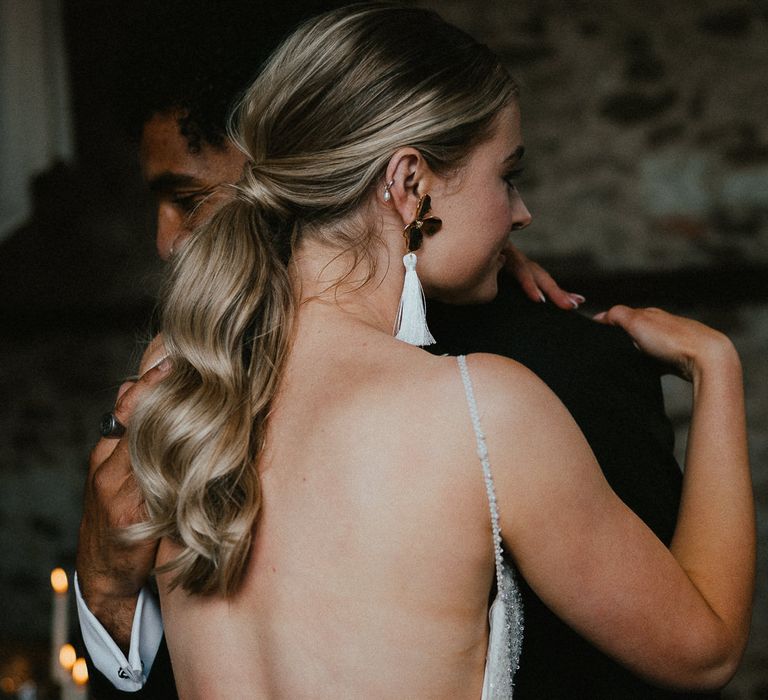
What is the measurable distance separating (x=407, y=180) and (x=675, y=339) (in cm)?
63

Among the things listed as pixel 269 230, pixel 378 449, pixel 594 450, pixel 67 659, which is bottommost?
pixel 67 659

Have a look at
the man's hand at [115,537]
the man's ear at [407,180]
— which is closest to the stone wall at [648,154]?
the man's hand at [115,537]

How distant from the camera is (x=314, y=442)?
1135 millimetres

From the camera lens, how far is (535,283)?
1.84m

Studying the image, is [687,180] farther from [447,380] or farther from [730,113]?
[447,380]

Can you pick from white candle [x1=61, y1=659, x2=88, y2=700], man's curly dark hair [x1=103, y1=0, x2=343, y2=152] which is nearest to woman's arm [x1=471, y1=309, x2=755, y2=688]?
white candle [x1=61, y1=659, x2=88, y2=700]

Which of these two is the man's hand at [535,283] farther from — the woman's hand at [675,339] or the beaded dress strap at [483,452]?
the beaded dress strap at [483,452]

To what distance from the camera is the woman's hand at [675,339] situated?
1534 mm

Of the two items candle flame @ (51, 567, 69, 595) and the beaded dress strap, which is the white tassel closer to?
the beaded dress strap

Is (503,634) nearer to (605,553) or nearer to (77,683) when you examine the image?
(605,553)

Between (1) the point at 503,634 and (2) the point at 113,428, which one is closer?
(1) the point at 503,634

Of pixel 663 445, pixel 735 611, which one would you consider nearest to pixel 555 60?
pixel 663 445

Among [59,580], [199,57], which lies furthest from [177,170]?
[59,580]

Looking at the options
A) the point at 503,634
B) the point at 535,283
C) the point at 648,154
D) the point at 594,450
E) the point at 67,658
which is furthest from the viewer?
the point at 648,154
